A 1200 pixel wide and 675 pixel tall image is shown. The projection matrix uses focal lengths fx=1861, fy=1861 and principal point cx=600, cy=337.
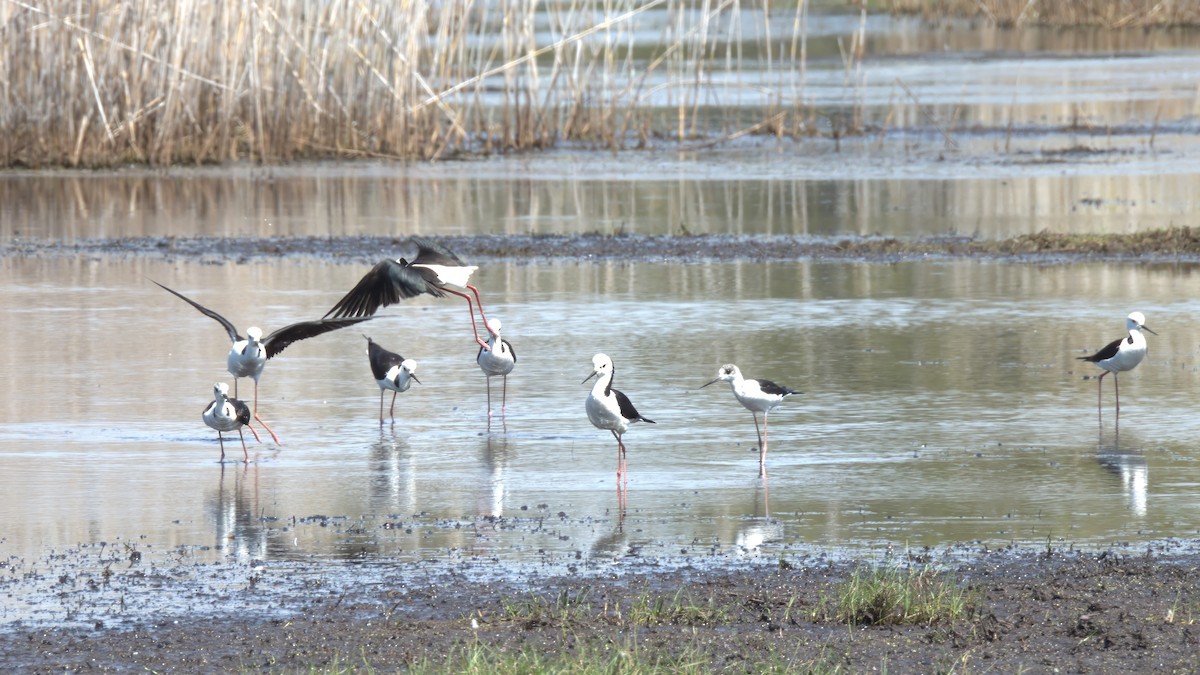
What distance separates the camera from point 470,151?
26547 millimetres

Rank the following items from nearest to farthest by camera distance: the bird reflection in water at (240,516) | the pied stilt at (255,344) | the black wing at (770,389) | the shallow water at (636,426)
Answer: the bird reflection in water at (240,516) → the shallow water at (636,426) → the black wing at (770,389) → the pied stilt at (255,344)

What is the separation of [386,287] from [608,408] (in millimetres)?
2327

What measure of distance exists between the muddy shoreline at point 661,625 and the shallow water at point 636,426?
0.51m

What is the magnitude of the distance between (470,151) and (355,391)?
15489 mm

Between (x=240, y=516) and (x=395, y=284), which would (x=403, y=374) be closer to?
(x=395, y=284)

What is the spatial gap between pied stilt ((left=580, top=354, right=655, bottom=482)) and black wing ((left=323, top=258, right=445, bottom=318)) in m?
1.85

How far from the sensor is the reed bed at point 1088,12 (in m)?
46.3

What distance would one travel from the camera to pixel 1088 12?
1877 inches

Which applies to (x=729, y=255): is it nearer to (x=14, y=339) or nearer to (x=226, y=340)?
(x=226, y=340)

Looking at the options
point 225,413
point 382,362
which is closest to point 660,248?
point 382,362

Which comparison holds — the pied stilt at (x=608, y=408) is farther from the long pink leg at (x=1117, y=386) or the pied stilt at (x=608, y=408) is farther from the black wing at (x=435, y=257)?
the long pink leg at (x=1117, y=386)

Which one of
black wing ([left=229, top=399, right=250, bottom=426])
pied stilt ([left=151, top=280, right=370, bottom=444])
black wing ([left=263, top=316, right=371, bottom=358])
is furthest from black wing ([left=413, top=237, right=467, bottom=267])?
black wing ([left=229, top=399, right=250, bottom=426])

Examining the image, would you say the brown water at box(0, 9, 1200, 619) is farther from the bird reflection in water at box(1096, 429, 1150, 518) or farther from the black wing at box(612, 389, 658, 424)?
the black wing at box(612, 389, 658, 424)

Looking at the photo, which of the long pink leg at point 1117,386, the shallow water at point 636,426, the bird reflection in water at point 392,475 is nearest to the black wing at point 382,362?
the shallow water at point 636,426
